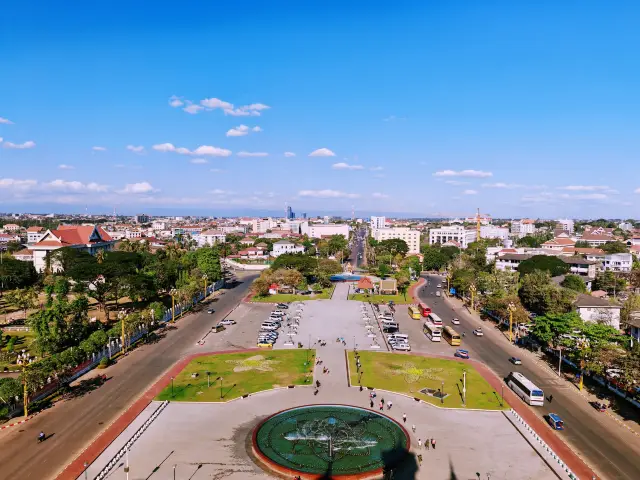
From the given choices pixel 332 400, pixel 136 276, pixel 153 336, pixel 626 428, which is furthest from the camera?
pixel 136 276

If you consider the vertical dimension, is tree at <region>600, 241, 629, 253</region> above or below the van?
above

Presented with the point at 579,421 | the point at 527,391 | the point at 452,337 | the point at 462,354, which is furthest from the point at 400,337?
the point at 579,421

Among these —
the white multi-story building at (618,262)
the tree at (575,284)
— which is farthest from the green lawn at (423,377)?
the white multi-story building at (618,262)

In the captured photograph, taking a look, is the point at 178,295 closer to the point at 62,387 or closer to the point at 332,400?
the point at 62,387

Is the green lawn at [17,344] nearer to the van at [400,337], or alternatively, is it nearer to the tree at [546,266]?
the van at [400,337]

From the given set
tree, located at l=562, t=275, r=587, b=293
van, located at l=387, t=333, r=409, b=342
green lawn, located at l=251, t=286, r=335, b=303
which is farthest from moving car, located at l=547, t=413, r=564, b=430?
green lawn, located at l=251, t=286, r=335, b=303

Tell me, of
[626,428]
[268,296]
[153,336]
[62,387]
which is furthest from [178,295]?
[626,428]

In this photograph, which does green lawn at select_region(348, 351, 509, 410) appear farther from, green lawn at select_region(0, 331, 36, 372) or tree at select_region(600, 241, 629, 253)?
tree at select_region(600, 241, 629, 253)
